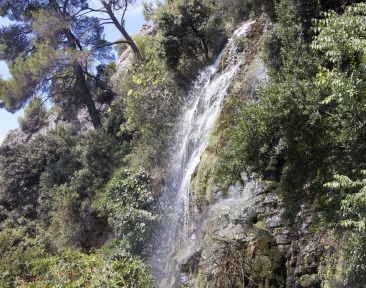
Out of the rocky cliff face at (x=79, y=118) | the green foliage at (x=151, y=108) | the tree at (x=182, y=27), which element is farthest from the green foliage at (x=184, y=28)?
the rocky cliff face at (x=79, y=118)

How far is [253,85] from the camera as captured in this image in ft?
39.9

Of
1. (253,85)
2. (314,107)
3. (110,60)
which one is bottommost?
(314,107)

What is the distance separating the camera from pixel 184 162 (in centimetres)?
1393

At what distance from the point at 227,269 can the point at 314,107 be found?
3303 millimetres

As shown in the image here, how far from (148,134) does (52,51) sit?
7.76 m

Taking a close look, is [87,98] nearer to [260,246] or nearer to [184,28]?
[184,28]

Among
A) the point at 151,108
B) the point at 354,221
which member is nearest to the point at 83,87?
the point at 151,108

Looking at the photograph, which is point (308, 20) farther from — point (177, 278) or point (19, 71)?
point (19, 71)

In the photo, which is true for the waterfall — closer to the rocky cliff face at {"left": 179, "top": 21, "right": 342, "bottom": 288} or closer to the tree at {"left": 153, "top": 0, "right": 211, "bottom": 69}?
the tree at {"left": 153, "top": 0, "right": 211, "bottom": 69}

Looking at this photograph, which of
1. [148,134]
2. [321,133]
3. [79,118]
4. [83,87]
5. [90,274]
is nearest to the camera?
[321,133]

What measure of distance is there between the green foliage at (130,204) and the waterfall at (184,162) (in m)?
0.51

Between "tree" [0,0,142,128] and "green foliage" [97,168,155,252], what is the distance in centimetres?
879

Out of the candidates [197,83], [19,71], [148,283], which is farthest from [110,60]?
[148,283]

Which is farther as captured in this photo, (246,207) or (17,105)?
(17,105)
